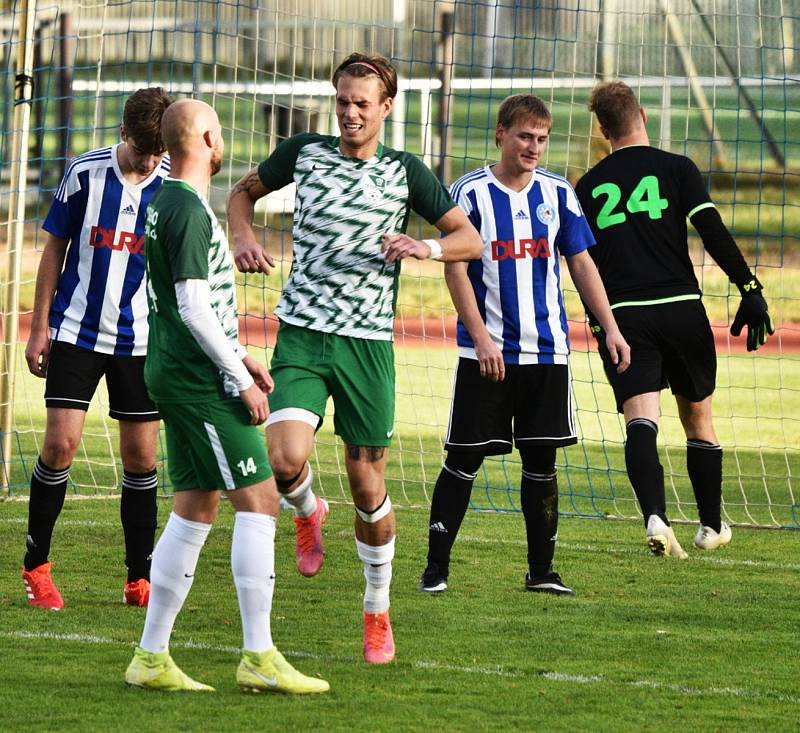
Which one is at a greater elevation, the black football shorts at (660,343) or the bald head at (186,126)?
the bald head at (186,126)

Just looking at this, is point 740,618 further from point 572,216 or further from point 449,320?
point 449,320

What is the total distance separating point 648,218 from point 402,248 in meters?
2.52

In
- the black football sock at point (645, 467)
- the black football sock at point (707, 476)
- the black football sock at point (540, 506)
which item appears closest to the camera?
the black football sock at point (540, 506)

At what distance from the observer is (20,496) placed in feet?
28.2

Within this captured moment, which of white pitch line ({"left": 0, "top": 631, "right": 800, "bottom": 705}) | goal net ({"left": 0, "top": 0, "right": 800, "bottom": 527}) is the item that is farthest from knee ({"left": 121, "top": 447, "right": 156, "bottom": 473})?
goal net ({"left": 0, "top": 0, "right": 800, "bottom": 527})

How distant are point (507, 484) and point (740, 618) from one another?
3.43 metres

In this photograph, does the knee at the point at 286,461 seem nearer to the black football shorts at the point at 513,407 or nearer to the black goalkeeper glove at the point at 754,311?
the black football shorts at the point at 513,407

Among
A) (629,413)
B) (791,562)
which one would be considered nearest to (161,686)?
(629,413)

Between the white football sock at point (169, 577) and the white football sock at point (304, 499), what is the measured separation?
1282mm

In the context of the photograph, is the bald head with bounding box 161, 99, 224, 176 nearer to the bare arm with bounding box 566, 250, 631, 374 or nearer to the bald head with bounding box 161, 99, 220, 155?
the bald head with bounding box 161, 99, 220, 155

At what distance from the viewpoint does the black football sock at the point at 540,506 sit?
6293mm

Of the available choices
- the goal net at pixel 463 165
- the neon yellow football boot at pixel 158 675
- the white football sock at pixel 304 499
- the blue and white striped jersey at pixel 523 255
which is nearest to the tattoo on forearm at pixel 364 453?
the white football sock at pixel 304 499

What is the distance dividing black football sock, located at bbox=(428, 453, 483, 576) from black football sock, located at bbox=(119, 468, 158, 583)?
1145 mm

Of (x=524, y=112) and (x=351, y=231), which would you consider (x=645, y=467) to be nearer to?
(x=524, y=112)
